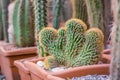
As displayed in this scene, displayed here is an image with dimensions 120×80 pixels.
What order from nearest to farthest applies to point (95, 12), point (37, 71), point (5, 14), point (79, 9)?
1. point (37, 71)
2. point (95, 12)
3. point (79, 9)
4. point (5, 14)

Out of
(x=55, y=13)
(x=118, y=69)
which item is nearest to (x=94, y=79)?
(x=118, y=69)

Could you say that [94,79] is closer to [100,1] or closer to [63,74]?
[63,74]

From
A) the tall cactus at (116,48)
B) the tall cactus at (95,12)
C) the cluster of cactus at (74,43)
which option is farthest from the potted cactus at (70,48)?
the tall cactus at (116,48)

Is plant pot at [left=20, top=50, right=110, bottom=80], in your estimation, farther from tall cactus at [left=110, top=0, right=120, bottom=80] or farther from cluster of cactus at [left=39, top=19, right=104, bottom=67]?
tall cactus at [left=110, top=0, right=120, bottom=80]

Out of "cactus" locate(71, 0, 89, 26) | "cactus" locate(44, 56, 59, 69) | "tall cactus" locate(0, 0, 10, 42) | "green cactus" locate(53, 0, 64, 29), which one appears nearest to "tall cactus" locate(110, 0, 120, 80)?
"cactus" locate(44, 56, 59, 69)

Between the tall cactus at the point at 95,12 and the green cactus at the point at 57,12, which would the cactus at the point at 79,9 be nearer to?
the tall cactus at the point at 95,12

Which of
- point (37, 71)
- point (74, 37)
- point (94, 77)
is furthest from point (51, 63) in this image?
point (94, 77)

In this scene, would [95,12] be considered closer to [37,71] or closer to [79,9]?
[79,9]
